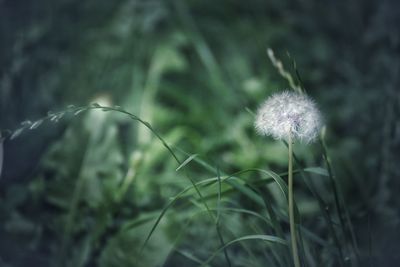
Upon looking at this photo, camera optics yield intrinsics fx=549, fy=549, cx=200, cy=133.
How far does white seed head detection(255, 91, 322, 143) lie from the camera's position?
107 centimetres

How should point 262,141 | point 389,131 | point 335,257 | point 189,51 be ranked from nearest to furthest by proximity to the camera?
point 335,257 < point 389,131 < point 262,141 < point 189,51

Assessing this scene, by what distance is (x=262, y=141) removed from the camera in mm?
2400

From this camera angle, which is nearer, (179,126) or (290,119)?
(290,119)

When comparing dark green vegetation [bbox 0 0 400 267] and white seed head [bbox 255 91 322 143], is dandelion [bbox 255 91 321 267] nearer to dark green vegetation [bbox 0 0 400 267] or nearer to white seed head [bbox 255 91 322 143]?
white seed head [bbox 255 91 322 143]

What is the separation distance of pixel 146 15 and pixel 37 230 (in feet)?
4.00

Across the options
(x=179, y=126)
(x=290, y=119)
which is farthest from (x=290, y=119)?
(x=179, y=126)

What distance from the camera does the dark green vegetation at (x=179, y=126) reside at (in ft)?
5.38

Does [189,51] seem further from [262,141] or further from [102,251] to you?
[102,251]

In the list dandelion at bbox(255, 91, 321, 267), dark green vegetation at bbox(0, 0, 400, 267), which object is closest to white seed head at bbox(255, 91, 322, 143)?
dandelion at bbox(255, 91, 321, 267)

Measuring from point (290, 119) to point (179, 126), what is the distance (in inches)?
56.1

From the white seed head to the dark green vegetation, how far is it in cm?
22

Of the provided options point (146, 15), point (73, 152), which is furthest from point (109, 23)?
point (73, 152)

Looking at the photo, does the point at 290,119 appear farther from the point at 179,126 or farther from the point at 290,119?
the point at 179,126

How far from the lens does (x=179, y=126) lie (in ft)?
8.09
